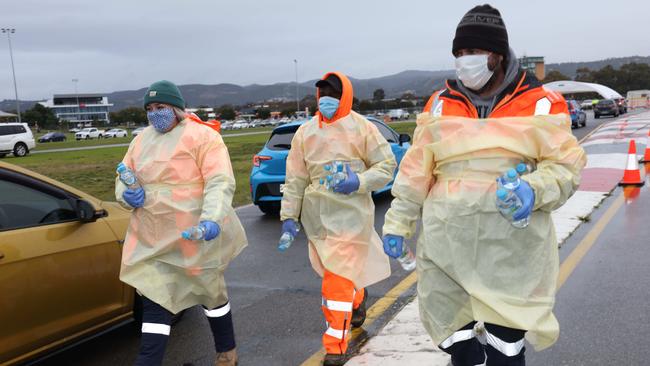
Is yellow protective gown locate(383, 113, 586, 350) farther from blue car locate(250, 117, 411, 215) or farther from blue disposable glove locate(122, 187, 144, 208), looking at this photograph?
blue car locate(250, 117, 411, 215)

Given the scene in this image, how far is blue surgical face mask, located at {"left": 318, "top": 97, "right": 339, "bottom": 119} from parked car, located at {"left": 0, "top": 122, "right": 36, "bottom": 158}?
97.0ft

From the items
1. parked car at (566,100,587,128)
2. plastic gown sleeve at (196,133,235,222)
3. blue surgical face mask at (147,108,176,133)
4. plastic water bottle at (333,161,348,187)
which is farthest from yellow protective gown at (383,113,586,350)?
parked car at (566,100,587,128)

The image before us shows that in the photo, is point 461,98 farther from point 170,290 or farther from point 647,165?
point 647,165

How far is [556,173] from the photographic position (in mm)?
2236

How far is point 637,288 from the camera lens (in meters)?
4.81

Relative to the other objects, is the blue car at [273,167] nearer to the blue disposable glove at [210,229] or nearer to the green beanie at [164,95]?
the green beanie at [164,95]

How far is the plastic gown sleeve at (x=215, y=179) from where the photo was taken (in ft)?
10.4

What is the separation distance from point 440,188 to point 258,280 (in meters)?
3.59

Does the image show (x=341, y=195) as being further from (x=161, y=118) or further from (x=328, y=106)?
(x=161, y=118)

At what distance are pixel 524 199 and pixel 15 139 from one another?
105ft

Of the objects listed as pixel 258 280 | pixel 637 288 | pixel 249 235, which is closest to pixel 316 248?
pixel 258 280

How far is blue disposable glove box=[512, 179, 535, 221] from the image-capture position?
211cm

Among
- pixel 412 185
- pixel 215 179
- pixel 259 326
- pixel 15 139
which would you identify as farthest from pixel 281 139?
pixel 15 139

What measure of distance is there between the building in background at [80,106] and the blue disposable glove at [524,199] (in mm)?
187261
